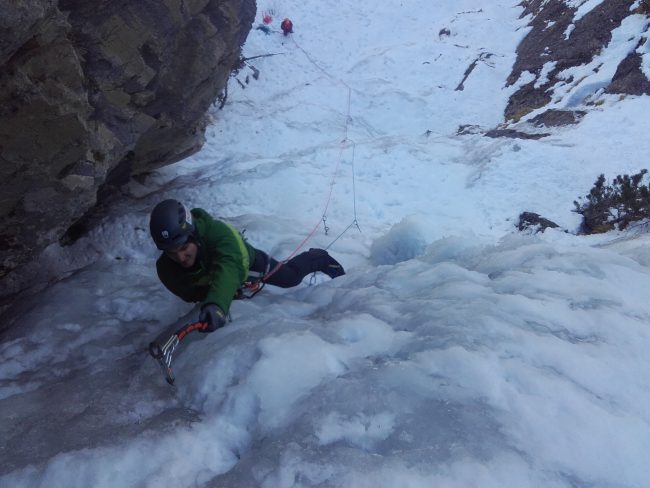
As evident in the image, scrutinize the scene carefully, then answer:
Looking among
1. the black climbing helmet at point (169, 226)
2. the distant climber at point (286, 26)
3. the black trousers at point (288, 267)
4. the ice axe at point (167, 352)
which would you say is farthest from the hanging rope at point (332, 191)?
the distant climber at point (286, 26)

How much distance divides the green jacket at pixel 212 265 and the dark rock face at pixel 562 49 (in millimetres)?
8659

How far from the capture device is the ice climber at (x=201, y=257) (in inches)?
126

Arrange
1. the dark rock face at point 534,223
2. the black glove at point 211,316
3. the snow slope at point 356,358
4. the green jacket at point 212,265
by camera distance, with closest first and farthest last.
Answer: the snow slope at point 356,358 → the black glove at point 211,316 → the green jacket at point 212,265 → the dark rock face at point 534,223

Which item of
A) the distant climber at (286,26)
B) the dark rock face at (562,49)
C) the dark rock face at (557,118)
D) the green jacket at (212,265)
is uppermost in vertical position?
the distant climber at (286,26)

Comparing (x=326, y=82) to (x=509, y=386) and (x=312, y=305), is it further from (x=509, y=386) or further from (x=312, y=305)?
(x=509, y=386)

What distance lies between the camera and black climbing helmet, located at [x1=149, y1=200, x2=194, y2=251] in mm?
3188

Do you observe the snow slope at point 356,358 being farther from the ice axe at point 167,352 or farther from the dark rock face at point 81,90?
the dark rock face at point 81,90

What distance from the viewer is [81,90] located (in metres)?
3.74

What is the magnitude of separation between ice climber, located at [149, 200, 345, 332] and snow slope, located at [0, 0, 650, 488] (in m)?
0.27

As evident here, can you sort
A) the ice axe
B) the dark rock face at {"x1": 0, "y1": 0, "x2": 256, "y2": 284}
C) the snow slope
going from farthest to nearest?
the dark rock face at {"x1": 0, "y1": 0, "x2": 256, "y2": 284} → the ice axe → the snow slope

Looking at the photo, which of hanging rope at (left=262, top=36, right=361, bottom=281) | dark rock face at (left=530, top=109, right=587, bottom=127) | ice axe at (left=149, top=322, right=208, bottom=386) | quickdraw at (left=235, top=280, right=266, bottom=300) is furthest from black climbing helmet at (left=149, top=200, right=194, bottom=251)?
dark rock face at (left=530, top=109, right=587, bottom=127)

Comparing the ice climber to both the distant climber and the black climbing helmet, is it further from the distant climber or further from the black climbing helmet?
the distant climber

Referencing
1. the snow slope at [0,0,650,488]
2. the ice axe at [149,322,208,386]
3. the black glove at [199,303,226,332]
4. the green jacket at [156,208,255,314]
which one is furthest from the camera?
the green jacket at [156,208,255,314]

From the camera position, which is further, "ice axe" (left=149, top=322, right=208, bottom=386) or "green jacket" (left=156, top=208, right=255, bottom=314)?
"green jacket" (left=156, top=208, right=255, bottom=314)
